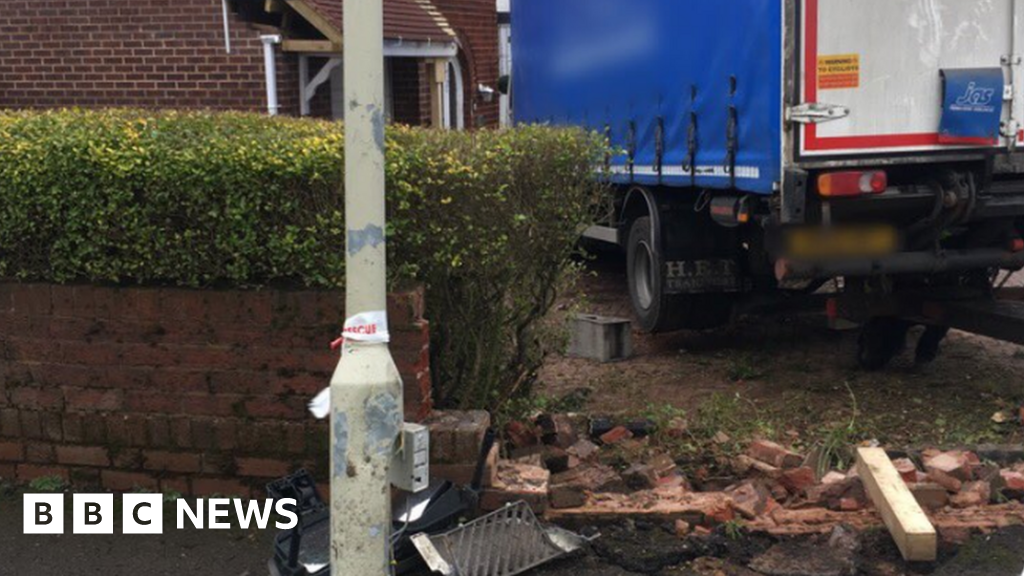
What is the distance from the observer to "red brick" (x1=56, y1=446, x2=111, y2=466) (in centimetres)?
575

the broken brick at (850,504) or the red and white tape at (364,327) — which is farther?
the broken brick at (850,504)

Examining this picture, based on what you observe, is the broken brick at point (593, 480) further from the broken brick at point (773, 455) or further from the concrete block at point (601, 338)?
the concrete block at point (601, 338)

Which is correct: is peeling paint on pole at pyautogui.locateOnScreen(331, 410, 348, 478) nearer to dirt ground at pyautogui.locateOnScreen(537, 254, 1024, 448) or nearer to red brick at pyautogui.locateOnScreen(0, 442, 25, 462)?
red brick at pyautogui.locateOnScreen(0, 442, 25, 462)

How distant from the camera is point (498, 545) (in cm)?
501

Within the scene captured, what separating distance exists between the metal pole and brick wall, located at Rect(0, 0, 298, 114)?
9.44m

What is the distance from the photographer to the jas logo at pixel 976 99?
8.17m

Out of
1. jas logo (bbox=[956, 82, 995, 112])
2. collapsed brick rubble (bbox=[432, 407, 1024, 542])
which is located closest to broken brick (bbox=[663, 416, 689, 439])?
collapsed brick rubble (bbox=[432, 407, 1024, 542])

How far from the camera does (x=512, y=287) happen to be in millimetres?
5984

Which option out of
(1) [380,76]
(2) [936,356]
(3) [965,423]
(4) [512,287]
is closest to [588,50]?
(2) [936,356]

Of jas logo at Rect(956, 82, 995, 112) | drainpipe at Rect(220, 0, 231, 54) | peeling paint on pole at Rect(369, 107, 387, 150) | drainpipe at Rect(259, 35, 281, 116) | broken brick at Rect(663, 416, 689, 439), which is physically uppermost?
drainpipe at Rect(220, 0, 231, 54)

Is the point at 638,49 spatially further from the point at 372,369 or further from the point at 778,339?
the point at 372,369

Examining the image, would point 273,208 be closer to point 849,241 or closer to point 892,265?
point 849,241

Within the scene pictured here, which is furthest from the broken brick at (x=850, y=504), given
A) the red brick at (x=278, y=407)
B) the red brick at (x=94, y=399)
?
the red brick at (x=94, y=399)

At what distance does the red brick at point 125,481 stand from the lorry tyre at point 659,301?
17.7 feet
